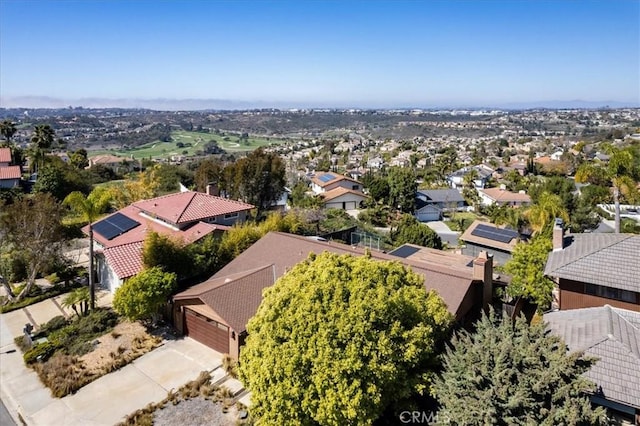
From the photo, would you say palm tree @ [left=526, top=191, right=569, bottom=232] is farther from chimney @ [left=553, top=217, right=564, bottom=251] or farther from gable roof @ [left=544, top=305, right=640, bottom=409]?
gable roof @ [left=544, top=305, right=640, bottom=409]

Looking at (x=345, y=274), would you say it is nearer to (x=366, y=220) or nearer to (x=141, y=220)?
(x=141, y=220)

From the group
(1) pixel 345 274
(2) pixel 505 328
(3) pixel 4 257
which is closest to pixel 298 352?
(1) pixel 345 274

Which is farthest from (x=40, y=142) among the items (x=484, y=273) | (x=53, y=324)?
(x=484, y=273)

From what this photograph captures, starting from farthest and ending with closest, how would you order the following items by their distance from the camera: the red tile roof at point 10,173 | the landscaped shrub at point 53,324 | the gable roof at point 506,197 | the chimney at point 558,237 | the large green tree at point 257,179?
the gable roof at point 506,197 → the red tile roof at point 10,173 → the large green tree at point 257,179 → the chimney at point 558,237 → the landscaped shrub at point 53,324

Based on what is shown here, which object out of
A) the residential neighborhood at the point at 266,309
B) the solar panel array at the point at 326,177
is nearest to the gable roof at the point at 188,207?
the residential neighborhood at the point at 266,309

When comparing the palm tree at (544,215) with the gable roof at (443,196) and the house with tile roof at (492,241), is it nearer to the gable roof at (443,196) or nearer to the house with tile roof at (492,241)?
the house with tile roof at (492,241)

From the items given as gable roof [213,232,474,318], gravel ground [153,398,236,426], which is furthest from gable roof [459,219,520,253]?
gravel ground [153,398,236,426]

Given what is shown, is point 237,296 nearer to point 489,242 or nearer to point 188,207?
point 188,207
